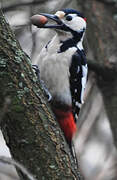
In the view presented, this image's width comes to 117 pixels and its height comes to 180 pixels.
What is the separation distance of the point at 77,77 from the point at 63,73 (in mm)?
107

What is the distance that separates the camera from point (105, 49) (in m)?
4.27

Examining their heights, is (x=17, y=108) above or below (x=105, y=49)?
above

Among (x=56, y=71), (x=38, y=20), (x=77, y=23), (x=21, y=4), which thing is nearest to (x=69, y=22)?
(x=77, y=23)

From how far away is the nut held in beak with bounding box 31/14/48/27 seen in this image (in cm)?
276

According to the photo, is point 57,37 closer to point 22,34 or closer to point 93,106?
point 22,34

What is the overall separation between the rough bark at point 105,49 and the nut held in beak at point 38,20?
142 centimetres

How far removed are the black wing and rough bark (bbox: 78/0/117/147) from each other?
3.33ft

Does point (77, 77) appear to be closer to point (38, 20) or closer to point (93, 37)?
point (38, 20)

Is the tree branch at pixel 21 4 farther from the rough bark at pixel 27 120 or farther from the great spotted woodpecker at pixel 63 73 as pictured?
the rough bark at pixel 27 120

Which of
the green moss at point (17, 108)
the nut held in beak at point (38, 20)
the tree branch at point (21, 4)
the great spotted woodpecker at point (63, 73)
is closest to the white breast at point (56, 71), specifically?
the great spotted woodpecker at point (63, 73)

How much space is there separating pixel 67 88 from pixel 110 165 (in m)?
2.57

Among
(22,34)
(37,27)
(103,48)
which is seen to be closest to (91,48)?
(103,48)

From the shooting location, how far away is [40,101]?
2451mm

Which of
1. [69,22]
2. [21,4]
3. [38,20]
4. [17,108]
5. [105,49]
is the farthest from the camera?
[105,49]
